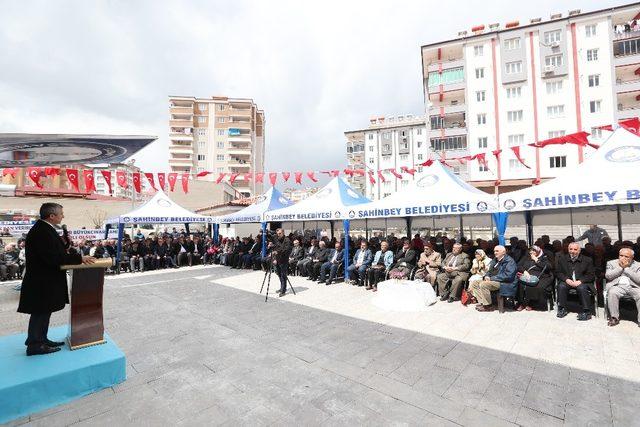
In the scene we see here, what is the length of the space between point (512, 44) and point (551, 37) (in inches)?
121

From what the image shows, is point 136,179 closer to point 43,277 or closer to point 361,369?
point 43,277

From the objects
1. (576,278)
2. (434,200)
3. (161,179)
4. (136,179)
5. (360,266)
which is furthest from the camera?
(136,179)

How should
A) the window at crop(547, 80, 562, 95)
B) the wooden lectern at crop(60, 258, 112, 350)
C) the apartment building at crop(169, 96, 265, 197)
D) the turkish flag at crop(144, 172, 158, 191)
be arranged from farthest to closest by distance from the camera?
the apartment building at crop(169, 96, 265, 197) → the window at crop(547, 80, 562, 95) → the turkish flag at crop(144, 172, 158, 191) → the wooden lectern at crop(60, 258, 112, 350)

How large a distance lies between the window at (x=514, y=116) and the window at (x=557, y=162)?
4757 millimetres

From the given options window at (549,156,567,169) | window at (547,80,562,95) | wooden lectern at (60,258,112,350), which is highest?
window at (547,80,562,95)

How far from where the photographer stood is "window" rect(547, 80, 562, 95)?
27859mm

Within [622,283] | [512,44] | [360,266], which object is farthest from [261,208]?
[512,44]

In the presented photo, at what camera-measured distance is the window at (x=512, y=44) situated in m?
29.0

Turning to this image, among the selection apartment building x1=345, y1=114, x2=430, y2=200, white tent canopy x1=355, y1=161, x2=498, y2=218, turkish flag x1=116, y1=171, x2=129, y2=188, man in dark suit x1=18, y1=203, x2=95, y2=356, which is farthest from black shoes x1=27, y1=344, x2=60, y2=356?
apartment building x1=345, y1=114, x2=430, y2=200

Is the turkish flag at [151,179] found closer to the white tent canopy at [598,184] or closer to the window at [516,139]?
the white tent canopy at [598,184]

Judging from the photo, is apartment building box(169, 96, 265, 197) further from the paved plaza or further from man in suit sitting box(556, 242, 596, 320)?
man in suit sitting box(556, 242, 596, 320)

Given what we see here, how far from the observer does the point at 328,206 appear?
409 inches

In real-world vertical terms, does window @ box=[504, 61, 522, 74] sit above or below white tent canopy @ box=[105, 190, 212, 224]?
above

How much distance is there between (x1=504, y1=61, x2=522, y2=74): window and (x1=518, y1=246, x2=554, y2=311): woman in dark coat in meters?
30.7
